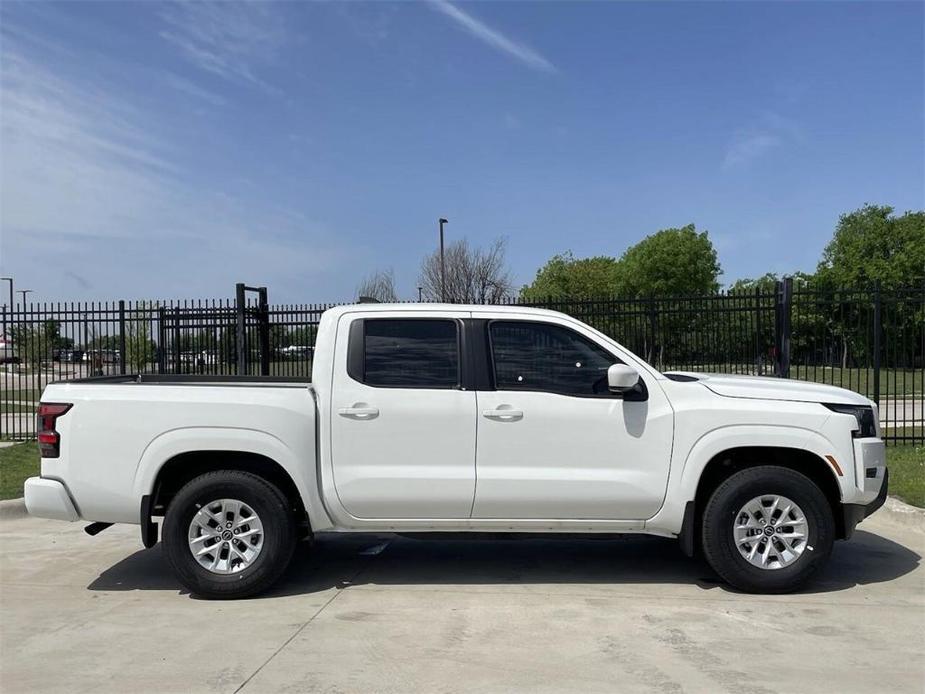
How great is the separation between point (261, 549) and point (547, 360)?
7.59 ft

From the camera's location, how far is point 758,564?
5.28 metres

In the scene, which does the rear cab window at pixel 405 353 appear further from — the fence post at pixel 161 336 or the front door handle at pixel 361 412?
the fence post at pixel 161 336

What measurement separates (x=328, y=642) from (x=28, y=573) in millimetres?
3081

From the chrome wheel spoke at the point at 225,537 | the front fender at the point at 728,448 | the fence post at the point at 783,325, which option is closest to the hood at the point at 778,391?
the front fender at the point at 728,448

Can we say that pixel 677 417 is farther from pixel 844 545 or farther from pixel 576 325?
pixel 844 545

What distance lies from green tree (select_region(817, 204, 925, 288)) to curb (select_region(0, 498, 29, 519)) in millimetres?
35651

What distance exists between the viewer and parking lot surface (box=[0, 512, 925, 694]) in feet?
13.3

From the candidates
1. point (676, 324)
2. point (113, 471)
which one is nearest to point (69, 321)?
point (113, 471)

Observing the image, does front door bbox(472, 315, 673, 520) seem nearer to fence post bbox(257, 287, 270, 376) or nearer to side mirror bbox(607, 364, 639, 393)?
side mirror bbox(607, 364, 639, 393)

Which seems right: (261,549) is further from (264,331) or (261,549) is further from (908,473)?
(264,331)

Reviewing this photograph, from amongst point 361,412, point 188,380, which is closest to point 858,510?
point 361,412

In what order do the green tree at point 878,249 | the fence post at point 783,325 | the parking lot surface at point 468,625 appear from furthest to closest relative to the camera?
the green tree at point 878,249 → the fence post at point 783,325 → the parking lot surface at point 468,625

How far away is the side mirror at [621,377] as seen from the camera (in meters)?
5.09

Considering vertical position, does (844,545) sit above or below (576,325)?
below
